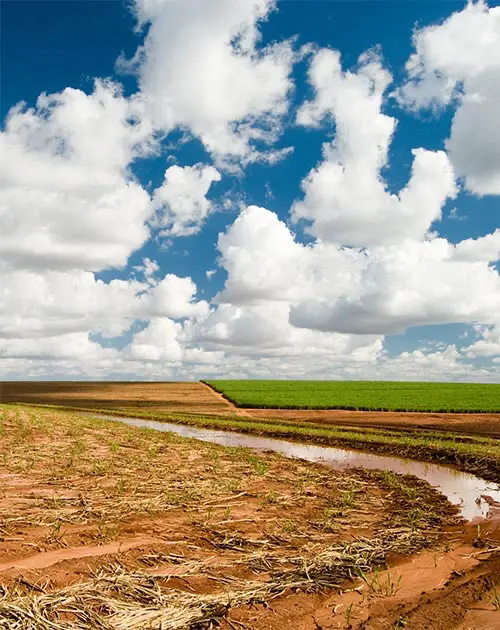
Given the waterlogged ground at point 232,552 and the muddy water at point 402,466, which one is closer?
the waterlogged ground at point 232,552

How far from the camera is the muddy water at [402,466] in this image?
11.3m

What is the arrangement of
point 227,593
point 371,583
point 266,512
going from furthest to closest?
1. point 266,512
2. point 371,583
3. point 227,593

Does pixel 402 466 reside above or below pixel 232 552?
below

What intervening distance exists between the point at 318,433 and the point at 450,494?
12.4m

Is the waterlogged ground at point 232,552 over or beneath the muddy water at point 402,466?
over

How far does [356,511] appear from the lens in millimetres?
9891

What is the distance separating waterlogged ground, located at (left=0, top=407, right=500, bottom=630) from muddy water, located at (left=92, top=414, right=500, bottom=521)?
0.61 meters

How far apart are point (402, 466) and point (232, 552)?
10.3m

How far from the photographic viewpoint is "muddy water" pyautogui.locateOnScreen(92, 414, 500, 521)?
1132 cm

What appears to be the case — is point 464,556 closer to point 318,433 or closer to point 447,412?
point 318,433

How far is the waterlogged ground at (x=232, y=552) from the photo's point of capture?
5.41 meters

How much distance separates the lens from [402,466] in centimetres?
1619

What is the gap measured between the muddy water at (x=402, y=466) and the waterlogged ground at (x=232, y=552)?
0.61m

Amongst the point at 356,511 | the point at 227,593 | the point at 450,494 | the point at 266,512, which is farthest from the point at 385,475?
the point at 227,593
